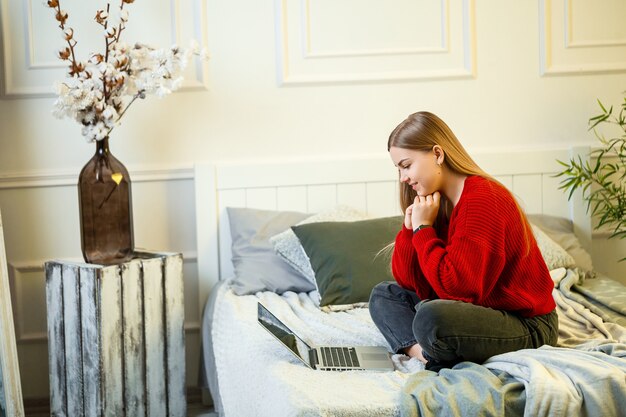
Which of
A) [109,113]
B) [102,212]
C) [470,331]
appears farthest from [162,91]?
[470,331]

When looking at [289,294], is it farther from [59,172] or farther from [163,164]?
[59,172]

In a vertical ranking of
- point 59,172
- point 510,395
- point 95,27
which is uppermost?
point 95,27

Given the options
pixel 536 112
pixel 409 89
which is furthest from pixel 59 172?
pixel 536 112

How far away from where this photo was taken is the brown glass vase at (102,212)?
8.89ft

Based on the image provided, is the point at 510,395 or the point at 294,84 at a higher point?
the point at 294,84

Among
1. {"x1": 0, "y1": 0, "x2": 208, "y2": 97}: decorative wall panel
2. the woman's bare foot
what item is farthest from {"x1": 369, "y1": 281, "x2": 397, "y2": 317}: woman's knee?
{"x1": 0, "y1": 0, "x2": 208, "y2": 97}: decorative wall panel

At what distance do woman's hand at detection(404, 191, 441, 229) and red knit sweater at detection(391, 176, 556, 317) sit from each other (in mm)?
34

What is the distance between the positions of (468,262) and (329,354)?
1.43ft

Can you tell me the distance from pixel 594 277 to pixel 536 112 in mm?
724

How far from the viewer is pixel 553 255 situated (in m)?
2.88

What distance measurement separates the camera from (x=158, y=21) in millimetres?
3092

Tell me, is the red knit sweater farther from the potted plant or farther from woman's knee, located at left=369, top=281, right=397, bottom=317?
the potted plant

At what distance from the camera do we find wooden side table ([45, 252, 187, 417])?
2.57 meters

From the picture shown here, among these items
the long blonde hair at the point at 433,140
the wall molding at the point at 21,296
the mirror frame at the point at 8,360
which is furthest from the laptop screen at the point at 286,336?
the wall molding at the point at 21,296
